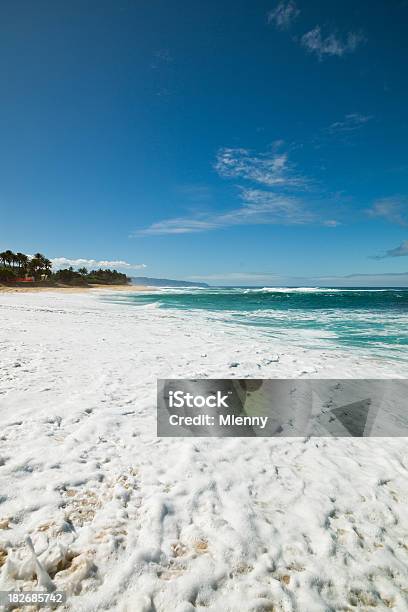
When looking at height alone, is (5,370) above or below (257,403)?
above

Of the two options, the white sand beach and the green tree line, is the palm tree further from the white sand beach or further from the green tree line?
the white sand beach

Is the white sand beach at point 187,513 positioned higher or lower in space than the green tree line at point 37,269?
lower

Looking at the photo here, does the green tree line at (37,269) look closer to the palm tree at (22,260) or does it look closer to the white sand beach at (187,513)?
the palm tree at (22,260)

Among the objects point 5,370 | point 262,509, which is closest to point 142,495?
point 262,509

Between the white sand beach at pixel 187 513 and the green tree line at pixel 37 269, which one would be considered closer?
the white sand beach at pixel 187 513

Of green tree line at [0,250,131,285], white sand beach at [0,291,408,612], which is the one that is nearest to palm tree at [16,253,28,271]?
green tree line at [0,250,131,285]

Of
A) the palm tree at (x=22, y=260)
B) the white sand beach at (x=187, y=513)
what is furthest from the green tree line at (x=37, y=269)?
the white sand beach at (x=187, y=513)

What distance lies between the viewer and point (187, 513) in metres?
3.22

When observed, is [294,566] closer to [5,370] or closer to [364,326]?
[5,370]

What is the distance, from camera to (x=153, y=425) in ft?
16.8

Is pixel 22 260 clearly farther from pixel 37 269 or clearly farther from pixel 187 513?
pixel 187 513

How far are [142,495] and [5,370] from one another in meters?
5.56

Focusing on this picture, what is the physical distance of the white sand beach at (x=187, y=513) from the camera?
96.3 inches

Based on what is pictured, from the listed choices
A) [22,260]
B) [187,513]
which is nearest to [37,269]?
[22,260]
